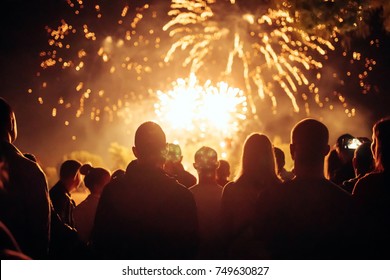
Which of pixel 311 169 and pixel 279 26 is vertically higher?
pixel 279 26

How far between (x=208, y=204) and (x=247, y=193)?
3.13ft

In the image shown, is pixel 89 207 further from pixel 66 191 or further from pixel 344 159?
pixel 344 159

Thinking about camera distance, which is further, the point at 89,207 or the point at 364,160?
the point at 89,207

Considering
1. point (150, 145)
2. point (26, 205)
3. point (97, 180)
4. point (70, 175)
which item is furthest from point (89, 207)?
point (26, 205)

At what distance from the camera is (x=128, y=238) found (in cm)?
387

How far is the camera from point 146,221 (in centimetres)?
385

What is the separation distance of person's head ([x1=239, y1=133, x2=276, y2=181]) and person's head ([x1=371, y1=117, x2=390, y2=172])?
0.85m

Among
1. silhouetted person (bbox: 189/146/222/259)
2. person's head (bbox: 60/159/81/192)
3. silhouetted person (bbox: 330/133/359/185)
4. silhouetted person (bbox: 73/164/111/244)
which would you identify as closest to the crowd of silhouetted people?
silhouetted person (bbox: 189/146/222/259)

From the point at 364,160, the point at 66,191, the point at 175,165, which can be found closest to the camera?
the point at 364,160

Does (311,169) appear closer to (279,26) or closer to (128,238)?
(128,238)

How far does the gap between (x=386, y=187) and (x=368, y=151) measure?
1.24 m

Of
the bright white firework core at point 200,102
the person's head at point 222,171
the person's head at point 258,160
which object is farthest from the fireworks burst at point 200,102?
the person's head at point 258,160

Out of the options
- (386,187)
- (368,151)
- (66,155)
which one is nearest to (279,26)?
(368,151)

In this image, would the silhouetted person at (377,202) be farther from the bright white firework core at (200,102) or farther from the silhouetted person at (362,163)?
the bright white firework core at (200,102)
